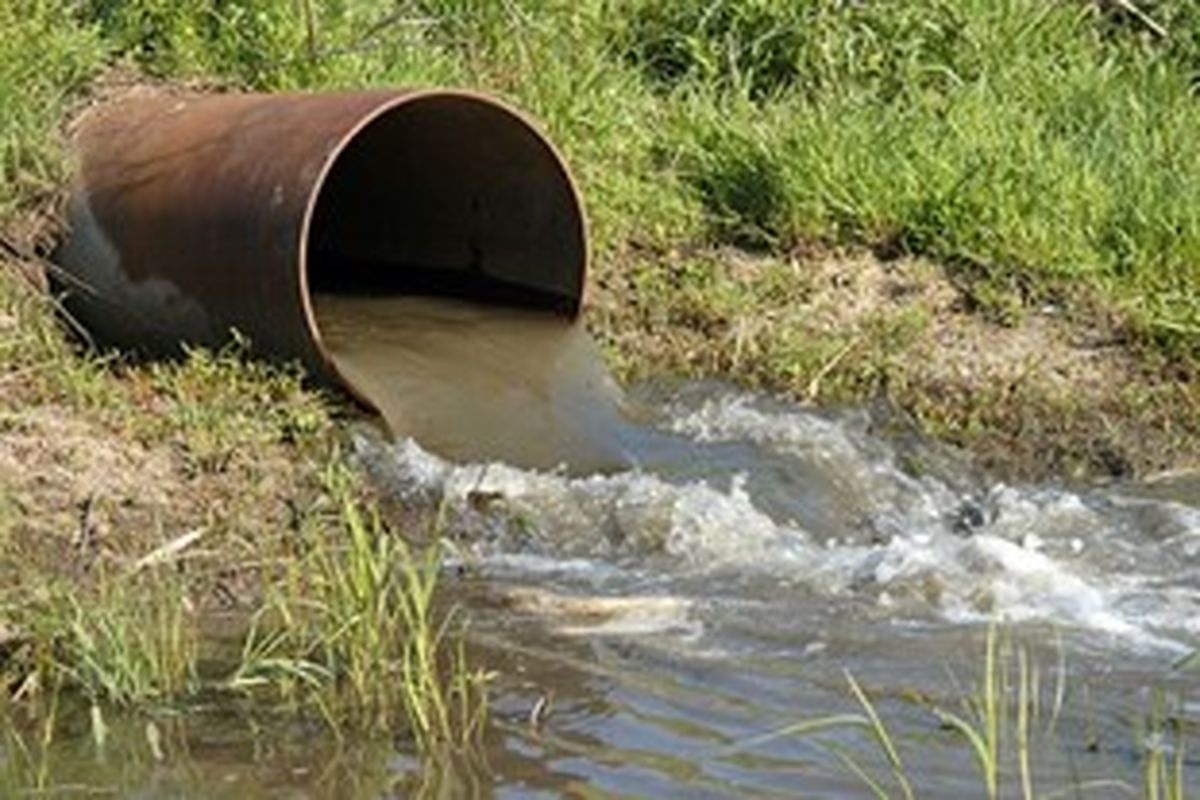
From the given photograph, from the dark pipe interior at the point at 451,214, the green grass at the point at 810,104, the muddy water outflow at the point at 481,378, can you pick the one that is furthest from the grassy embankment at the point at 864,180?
the muddy water outflow at the point at 481,378

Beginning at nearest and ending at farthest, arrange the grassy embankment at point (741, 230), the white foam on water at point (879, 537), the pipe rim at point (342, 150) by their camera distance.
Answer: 1. the white foam on water at point (879, 537)
2. the grassy embankment at point (741, 230)
3. the pipe rim at point (342, 150)

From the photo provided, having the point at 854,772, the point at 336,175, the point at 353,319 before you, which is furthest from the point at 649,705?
the point at 336,175

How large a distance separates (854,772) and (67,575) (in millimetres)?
2098

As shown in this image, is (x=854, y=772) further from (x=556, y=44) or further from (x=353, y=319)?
(x=556, y=44)

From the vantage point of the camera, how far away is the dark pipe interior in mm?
8133

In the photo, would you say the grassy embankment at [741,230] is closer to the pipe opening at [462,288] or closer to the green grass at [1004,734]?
the pipe opening at [462,288]

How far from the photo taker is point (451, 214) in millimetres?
8555

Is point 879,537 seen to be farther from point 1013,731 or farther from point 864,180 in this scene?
point 864,180

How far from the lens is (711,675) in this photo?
563cm

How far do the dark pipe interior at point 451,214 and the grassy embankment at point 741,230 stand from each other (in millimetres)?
292

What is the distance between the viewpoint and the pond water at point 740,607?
5.04m

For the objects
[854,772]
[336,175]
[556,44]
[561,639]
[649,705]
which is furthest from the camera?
[556,44]

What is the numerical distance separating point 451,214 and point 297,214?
1.37 m

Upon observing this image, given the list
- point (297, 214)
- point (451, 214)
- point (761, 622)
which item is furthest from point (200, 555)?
point (451, 214)
